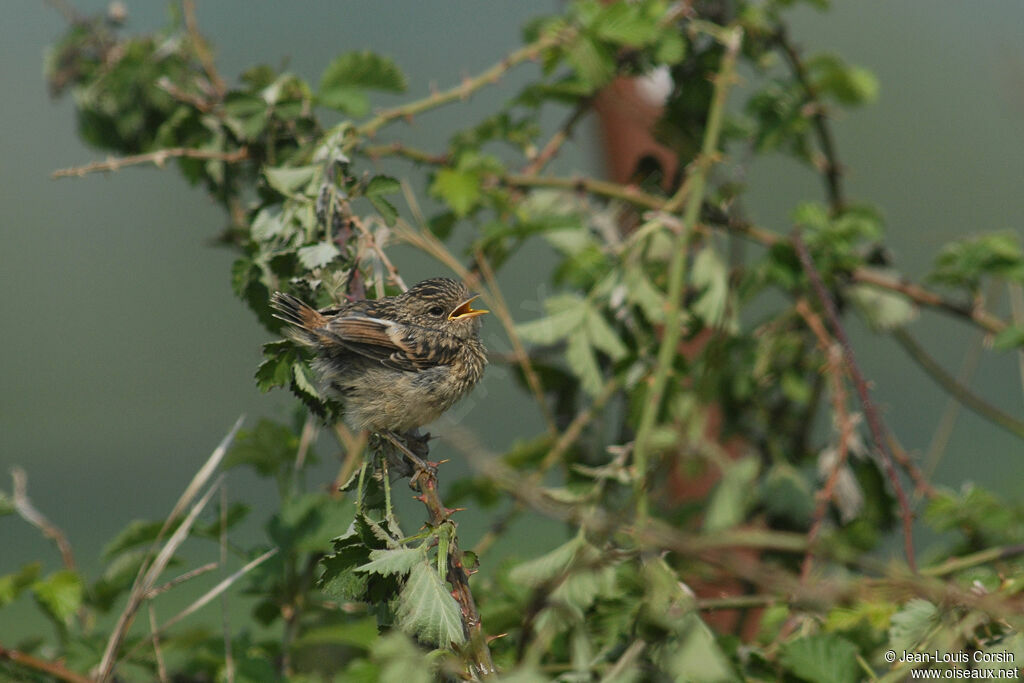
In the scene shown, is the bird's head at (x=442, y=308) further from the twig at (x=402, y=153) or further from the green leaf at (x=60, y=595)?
the green leaf at (x=60, y=595)

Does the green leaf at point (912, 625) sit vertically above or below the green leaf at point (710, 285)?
below

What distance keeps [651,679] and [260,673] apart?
0.99 metres

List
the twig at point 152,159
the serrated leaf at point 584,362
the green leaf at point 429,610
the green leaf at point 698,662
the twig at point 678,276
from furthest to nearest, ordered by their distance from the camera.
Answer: the serrated leaf at point 584,362, the twig at point 152,159, the twig at point 678,276, the green leaf at point 429,610, the green leaf at point 698,662

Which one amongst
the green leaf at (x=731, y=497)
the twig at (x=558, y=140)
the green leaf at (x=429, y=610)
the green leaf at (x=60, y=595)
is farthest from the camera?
the twig at (x=558, y=140)

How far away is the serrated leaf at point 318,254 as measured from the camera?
6.80ft

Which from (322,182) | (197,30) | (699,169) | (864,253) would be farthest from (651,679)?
(197,30)

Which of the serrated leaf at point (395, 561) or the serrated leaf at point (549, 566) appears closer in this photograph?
the serrated leaf at point (395, 561)

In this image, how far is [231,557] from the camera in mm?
3229

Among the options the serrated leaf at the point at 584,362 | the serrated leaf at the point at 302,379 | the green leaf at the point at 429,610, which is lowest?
the serrated leaf at the point at 584,362

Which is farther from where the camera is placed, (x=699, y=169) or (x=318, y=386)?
(x=699, y=169)

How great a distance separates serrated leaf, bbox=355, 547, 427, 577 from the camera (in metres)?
1.54

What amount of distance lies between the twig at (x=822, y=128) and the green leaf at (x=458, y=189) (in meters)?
1.27

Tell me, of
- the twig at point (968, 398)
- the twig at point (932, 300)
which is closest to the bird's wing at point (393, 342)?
the twig at point (932, 300)

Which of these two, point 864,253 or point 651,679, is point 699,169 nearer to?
point 864,253
